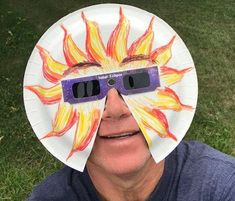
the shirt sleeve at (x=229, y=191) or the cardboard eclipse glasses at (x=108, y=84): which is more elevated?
the cardboard eclipse glasses at (x=108, y=84)

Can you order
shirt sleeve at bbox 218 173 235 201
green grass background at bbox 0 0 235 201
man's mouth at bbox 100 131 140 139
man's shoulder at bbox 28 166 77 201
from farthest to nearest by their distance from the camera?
green grass background at bbox 0 0 235 201, man's shoulder at bbox 28 166 77 201, shirt sleeve at bbox 218 173 235 201, man's mouth at bbox 100 131 140 139

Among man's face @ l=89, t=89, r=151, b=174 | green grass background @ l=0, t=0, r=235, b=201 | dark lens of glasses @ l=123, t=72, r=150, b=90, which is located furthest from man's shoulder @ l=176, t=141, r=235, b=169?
green grass background @ l=0, t=0, r=235, b=201

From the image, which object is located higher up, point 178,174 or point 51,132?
point 51,132

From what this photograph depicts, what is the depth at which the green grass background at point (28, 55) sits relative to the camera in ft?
15.0

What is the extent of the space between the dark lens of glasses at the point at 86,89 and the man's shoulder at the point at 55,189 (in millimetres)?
414

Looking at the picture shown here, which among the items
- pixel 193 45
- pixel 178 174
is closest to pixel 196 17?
pixel 193 45

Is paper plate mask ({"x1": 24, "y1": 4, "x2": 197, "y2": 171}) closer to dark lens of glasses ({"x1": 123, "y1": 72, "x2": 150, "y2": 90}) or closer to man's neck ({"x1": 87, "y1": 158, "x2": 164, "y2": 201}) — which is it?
dark lens of glasses ({"x1": 123, "y1": 72, "x2": 150, "y2": 90})

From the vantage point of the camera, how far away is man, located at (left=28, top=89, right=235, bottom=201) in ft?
6.49

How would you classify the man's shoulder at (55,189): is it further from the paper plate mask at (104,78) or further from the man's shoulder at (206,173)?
the man's shoulder at (206,173)

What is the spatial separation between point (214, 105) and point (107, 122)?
341 cm

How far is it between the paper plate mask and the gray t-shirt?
0.15m

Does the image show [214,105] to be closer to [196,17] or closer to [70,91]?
[196,17]

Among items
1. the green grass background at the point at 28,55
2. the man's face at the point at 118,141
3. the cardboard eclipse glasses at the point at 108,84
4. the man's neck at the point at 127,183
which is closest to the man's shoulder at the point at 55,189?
the man's neck at the point at 127,183

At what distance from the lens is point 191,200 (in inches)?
82.8
